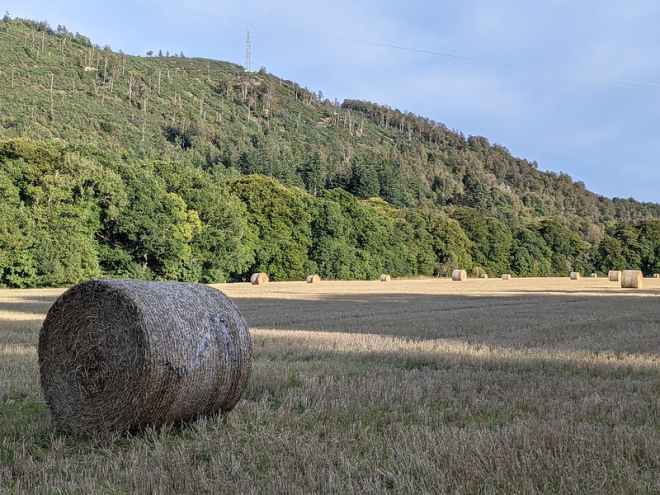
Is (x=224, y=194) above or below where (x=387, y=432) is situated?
above

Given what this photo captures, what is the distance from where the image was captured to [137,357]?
19.1 ft

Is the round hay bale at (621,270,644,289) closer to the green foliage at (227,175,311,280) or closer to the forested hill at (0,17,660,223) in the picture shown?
the green foliage at (227,175,311,280)

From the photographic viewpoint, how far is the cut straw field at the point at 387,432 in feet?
14.9

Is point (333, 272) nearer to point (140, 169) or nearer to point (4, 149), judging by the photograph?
point (140, 169)

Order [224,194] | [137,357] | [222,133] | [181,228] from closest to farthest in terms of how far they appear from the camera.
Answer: [137,357]
[181,228]
[224,194]
[222,133]

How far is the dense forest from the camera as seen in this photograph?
151 feet

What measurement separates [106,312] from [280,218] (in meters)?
62.4

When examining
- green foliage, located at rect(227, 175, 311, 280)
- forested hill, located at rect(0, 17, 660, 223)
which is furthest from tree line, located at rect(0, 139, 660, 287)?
forested hill, located at rect(0, 17, 660, 223)

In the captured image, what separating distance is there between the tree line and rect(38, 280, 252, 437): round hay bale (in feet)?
130

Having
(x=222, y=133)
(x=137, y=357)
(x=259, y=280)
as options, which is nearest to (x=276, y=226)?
(x=259, y=280)

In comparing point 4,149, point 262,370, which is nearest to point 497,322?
point 262,370

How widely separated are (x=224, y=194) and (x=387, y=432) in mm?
56896

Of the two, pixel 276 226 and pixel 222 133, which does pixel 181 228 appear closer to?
pixel 276 226

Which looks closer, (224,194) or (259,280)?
(259,280)
